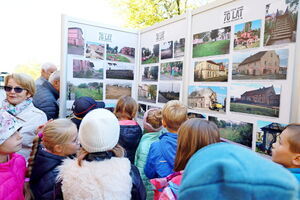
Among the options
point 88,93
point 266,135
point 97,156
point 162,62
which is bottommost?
point 97,156

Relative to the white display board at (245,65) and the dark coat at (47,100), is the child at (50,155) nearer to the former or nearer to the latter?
the dark coat at (47,100)

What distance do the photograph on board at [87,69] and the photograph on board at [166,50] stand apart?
3.12 ft

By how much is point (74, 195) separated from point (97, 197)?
14 cm

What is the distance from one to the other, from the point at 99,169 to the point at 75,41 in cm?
222

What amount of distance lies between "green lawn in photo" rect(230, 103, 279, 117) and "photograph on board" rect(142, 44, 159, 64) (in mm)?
1449

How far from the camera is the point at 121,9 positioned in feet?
31.9

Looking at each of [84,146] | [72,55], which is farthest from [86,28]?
[84,146]

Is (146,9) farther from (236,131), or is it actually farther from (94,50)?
(236,131)

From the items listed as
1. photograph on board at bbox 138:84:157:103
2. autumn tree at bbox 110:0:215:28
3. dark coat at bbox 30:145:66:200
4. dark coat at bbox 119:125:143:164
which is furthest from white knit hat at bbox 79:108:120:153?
autumn tree at bbox 110:0:215:28

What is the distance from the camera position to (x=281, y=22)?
1624mm

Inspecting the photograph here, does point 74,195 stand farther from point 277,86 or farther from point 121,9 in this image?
point 121,9

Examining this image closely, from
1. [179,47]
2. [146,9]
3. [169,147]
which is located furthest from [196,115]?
[146,9]

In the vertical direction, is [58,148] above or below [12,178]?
above

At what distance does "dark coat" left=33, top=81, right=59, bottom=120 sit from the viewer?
2803 millimetres
